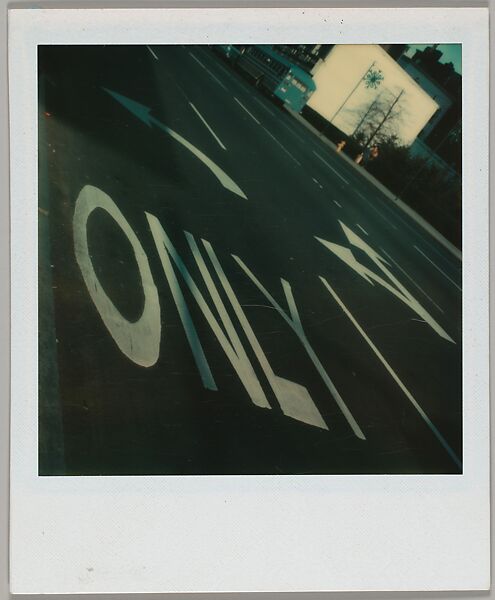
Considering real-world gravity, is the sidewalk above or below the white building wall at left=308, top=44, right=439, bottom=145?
below

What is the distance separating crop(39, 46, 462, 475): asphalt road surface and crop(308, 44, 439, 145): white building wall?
0.21 meters

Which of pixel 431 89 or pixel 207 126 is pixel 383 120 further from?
pixel 207 126

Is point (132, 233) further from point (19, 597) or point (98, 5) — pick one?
point (19, 597)

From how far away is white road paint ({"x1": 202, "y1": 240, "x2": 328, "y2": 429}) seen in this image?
197cm

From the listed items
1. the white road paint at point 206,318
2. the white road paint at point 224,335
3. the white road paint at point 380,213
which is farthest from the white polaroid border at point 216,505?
the white road paint at point 380,213

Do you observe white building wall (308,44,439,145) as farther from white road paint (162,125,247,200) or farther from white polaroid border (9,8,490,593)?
white road paint (162,125,247,200)

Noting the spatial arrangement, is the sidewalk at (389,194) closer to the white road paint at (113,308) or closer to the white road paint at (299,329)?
the white road paint at (299,329)

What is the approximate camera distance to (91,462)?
1.95 meters

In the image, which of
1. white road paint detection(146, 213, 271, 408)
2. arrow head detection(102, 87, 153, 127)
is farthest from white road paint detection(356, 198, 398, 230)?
arrow head detection(102, 87, 153, 127)

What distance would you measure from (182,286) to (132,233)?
0.98 ft

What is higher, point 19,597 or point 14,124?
point 14,124

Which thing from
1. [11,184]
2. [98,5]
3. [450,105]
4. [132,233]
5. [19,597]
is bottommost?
[19,597]

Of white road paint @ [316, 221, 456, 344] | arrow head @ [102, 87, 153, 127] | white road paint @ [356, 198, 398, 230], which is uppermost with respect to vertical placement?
white road paint @ [356, 198, 398, 230]

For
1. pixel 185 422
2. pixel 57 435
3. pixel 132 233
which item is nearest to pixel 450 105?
pixel 132 233
